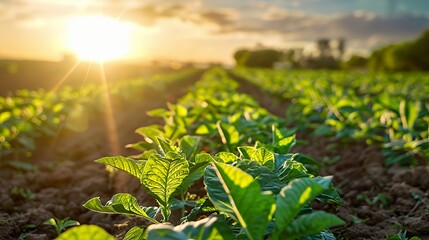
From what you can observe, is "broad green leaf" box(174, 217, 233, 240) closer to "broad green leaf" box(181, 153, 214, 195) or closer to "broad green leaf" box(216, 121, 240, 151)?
"broad green leaf" box(181, 153, 214, 195)

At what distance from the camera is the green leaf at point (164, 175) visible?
5.88 ft

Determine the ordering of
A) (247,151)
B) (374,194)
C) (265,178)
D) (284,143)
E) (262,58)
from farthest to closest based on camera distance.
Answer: (262,58) < (374,194) < (284,143) < (247,151) < (265,178)

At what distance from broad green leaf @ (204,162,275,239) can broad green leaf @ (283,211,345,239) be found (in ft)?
0.30

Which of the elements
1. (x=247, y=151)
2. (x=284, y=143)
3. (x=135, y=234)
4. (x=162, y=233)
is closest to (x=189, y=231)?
(x=162, y=233)

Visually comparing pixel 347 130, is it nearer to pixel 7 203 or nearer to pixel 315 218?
pixel 7 203

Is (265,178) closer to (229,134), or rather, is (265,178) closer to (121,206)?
(121,206)

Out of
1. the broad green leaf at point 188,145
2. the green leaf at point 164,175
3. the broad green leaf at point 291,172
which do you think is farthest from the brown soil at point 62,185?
the broad green leaf at point 291,172

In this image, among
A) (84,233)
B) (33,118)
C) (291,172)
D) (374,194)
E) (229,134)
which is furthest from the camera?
(33,118)

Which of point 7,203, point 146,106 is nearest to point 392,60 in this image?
point 146,106

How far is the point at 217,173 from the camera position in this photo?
1.43 metres

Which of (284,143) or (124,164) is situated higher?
(124,164)

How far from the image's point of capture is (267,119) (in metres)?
4.15

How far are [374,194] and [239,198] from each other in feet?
7.86

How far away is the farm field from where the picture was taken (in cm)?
146
